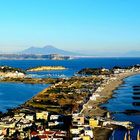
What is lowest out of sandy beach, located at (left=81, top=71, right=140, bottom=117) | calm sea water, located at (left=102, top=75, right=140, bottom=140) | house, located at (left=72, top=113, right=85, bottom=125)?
calm sea water, located at (left=102, top=75, right=140, bottom=140)

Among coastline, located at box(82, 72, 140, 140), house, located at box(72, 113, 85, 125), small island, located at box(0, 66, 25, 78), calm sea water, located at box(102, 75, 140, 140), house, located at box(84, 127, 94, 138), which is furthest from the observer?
small island, located at box(0, 66, 25, 78)

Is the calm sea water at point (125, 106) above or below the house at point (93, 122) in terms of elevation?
below

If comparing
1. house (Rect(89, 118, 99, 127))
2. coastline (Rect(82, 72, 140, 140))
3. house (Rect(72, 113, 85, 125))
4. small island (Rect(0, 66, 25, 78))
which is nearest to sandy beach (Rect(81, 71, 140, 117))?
coastline (Rect(82, 72, 140, 140))

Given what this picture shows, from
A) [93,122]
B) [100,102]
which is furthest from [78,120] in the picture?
[100,102]

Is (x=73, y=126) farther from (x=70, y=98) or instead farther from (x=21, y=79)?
(x=21, y=79)

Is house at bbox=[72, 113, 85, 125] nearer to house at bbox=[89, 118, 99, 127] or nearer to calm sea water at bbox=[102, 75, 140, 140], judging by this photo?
house at bbox=[89, 118, 99, 127]

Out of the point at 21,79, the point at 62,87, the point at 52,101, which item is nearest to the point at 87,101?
the point at 52,101

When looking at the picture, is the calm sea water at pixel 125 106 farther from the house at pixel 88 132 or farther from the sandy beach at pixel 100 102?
the house at pixel 88 132

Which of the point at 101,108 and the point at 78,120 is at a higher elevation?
the point at 78,120

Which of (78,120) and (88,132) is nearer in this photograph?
(88,132)

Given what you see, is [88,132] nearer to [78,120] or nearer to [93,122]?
[93,122]

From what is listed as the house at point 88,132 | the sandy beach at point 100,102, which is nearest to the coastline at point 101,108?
the sandy beach at point 100,102
